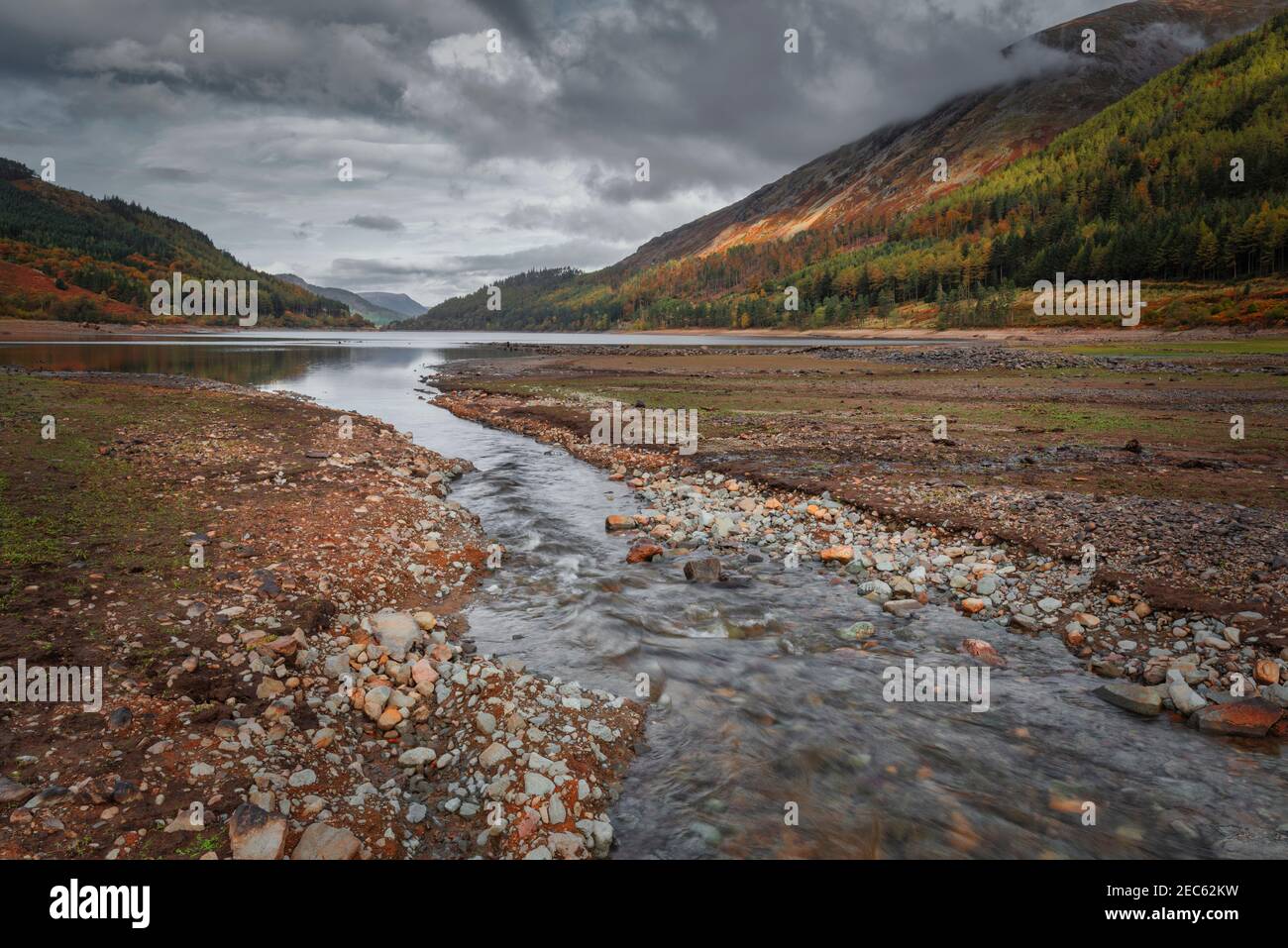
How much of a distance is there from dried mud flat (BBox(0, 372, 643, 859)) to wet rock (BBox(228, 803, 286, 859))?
15 mm

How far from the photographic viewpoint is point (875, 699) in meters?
8.49

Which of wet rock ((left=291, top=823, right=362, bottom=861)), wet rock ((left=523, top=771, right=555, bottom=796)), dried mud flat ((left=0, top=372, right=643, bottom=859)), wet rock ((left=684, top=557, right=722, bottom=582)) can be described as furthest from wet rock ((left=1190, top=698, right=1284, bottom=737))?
wet rock ((left=291, top=823, right=362, bottom=861))

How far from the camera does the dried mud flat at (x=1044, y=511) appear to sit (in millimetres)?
8781

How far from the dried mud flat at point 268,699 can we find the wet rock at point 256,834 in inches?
0.6

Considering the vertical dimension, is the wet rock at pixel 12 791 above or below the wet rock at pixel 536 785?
above

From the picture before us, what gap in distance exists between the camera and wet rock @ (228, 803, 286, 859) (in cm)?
480
